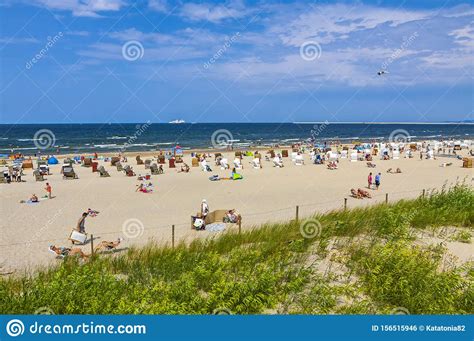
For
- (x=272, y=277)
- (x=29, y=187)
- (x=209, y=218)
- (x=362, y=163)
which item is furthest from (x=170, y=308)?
(x=362, y=163)

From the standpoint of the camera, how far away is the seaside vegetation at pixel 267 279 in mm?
5723

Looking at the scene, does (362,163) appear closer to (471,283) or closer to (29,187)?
(29,187)

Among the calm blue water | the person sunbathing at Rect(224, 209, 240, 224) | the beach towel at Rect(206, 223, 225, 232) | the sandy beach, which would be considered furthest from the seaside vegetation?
the calm blue water

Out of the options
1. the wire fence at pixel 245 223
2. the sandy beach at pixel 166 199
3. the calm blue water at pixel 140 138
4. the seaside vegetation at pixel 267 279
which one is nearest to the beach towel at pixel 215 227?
the sandy beach at pixel 166 199

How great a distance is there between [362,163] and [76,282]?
29.7 m

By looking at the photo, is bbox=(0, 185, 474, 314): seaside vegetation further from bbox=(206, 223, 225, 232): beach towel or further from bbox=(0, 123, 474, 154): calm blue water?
bbox=(0, 123, 474, 154): calm blue water

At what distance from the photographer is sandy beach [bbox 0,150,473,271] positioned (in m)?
12.0

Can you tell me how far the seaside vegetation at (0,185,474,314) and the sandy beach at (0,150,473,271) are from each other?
3.00 metres

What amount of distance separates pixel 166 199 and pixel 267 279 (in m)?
12.5

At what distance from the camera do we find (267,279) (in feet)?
20.8

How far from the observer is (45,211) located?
15.9 m

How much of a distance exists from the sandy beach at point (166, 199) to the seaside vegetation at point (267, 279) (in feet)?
9.85

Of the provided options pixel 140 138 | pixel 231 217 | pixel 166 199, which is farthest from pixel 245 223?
pixel 140 138

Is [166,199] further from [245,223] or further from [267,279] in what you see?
[267,279]
